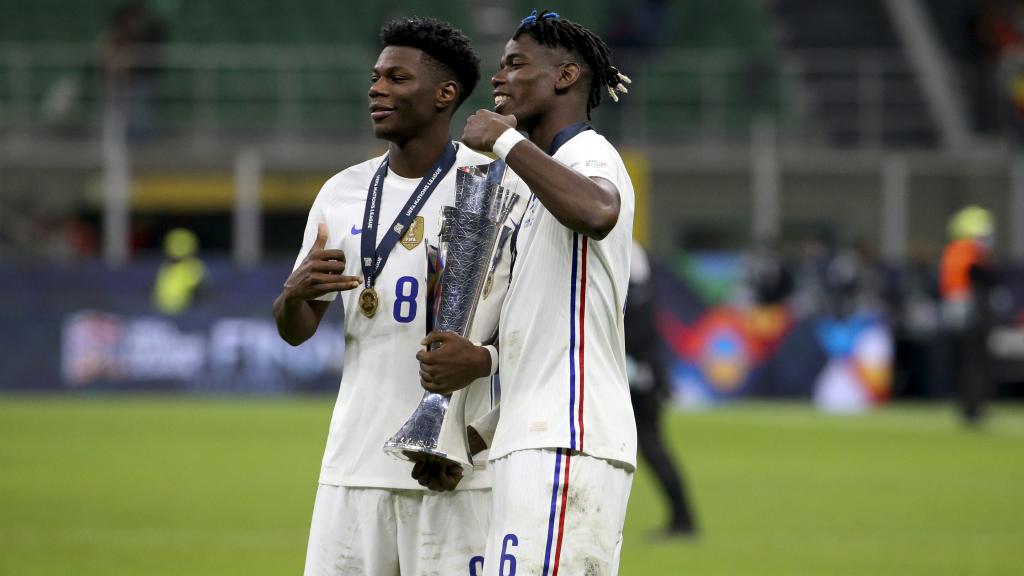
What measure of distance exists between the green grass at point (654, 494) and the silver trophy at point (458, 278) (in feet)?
18.1

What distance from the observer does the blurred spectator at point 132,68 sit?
87.2ft

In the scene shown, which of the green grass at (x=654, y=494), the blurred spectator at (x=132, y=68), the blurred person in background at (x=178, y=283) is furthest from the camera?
the blurred spectator at (x=132, y=68)

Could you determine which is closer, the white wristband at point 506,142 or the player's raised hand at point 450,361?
the white wristband at point 506,142

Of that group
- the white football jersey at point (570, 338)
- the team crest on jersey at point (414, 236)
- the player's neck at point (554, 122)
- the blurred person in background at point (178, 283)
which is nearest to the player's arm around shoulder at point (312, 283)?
the team crest on jersey at point (414, 236)

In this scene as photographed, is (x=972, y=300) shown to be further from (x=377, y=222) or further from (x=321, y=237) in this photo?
(x=321, y=237)

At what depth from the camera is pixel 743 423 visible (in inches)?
838

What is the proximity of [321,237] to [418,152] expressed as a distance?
1.39 ft

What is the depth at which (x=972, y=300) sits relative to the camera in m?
20.2

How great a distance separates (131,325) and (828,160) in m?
11.9

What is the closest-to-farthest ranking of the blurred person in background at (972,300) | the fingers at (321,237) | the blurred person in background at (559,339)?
the blurred person in background at (559,339) → the fingers at (321,237) → the blurred person in background at (972,300)

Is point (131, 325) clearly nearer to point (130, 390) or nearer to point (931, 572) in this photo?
point (130, 390)

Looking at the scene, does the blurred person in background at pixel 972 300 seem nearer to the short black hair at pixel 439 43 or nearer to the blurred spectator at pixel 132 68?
the blurred spectator at pixel 132 68

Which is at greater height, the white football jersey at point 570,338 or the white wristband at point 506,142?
the white wristband at point 506,142

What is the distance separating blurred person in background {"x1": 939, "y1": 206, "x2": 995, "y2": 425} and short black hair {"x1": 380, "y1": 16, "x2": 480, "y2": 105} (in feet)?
51.3
